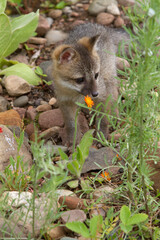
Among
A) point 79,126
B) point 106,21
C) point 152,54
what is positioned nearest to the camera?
point 152,54

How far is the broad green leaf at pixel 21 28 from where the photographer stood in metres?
5.26

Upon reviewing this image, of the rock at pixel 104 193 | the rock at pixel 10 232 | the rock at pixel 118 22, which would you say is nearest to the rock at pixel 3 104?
the rock at pixel 104 193

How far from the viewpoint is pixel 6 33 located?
488 centimetres

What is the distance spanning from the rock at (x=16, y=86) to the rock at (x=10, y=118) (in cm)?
75

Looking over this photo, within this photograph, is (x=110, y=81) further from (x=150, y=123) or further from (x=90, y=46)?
(x=150, y=123)

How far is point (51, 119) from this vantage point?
503cm

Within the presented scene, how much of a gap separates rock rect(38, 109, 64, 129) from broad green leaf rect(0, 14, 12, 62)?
1144 mm

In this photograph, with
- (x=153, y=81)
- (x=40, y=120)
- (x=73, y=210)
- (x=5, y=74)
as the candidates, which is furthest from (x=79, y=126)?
(x=153, y=81)

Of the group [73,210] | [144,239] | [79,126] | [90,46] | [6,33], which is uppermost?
[6,33]

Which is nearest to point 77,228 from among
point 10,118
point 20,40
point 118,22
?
point 10,118

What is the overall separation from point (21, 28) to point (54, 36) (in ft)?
5.43

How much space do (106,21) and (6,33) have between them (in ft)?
9.73

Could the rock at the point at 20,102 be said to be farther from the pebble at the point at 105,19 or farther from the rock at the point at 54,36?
the pebble at the point at 105,19

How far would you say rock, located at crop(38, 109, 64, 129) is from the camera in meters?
4.90
